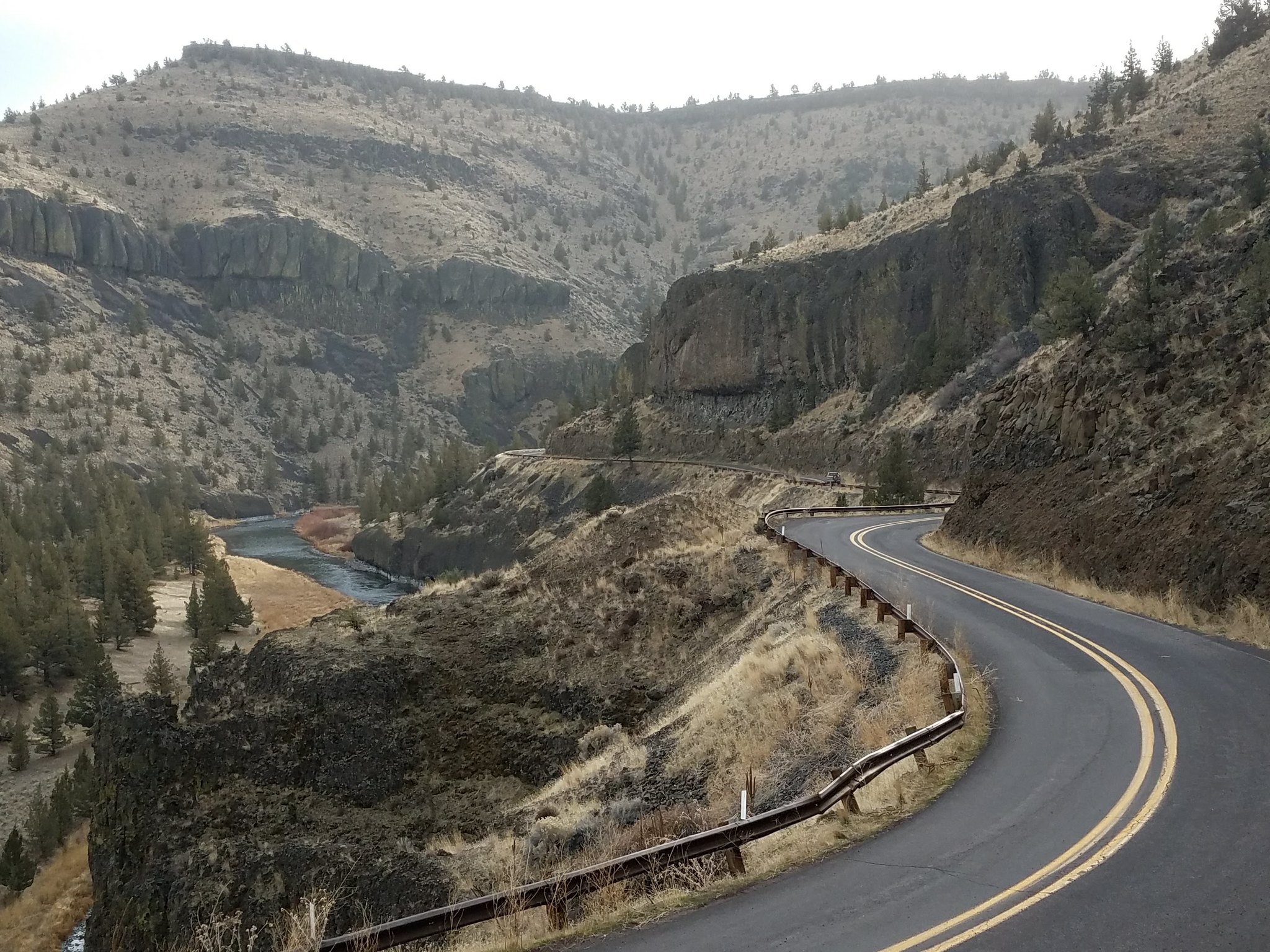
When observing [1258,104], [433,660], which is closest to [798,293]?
[1258,104]

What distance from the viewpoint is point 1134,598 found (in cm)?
1806

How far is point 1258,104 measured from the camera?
2314 inches

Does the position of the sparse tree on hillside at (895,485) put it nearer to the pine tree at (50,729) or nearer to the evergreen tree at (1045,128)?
the evergreen tree at (1045,128)

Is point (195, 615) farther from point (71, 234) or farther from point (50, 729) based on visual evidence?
point (71, 234)

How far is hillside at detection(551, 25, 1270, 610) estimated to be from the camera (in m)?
19.7

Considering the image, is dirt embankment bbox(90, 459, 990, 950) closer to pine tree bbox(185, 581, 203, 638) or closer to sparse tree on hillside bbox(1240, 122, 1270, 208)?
sparse tree on hillside bbox(1240, 122, 1270, 208)

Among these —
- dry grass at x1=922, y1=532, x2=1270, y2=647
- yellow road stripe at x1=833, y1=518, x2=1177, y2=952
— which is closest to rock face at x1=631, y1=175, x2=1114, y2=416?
dry grass at x1=922, y1=532, x2=1270, y2=647

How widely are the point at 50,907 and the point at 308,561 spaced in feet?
250

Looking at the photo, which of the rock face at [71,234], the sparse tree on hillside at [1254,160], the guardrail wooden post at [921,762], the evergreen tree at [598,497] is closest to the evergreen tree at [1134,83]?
the sparse tree on hillside at [1254,160]

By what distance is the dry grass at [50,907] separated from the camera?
1150 inches

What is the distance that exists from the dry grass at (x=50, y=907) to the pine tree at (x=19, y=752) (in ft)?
38.9

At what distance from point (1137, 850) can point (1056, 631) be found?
9.47 m

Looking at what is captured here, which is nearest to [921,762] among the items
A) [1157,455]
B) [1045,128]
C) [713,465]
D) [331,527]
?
[1157,455]

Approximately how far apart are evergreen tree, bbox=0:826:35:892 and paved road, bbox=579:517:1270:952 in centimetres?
3701
